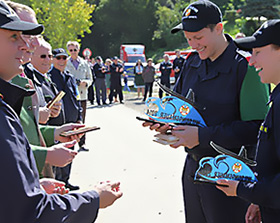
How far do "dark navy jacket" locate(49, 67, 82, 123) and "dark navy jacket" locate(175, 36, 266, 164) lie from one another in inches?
131

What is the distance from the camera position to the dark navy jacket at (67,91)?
5434 mm

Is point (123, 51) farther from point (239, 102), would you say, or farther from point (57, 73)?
point (239, 102)

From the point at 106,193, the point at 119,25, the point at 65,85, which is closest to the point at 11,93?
the point at 106,193

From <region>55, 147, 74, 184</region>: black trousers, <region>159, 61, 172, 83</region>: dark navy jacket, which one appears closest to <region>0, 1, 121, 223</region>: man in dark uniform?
<region>55, 147, 74, 184</region>: black trousers

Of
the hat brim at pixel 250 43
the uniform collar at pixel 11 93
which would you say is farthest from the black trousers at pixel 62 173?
the hat brim at pixel 250 43

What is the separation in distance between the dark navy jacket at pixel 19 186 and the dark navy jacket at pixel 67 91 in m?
3.96

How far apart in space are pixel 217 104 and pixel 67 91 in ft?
11.7

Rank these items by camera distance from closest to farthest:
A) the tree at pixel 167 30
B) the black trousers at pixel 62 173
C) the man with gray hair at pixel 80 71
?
the black trousers at pixel 62 173 < the man with gray hair at pixel 80 71 < the tree at pixel 167 30

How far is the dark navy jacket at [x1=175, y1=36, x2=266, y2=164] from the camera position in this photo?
7.61 feet

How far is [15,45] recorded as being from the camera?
60.1 inches

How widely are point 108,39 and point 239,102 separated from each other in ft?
161

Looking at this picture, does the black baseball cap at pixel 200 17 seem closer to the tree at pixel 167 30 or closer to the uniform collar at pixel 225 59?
the uniform collar at pixel 225 59

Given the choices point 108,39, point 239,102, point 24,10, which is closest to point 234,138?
point 239,102

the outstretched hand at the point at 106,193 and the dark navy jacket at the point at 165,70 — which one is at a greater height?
the outstretched hand at the point at 106,193
